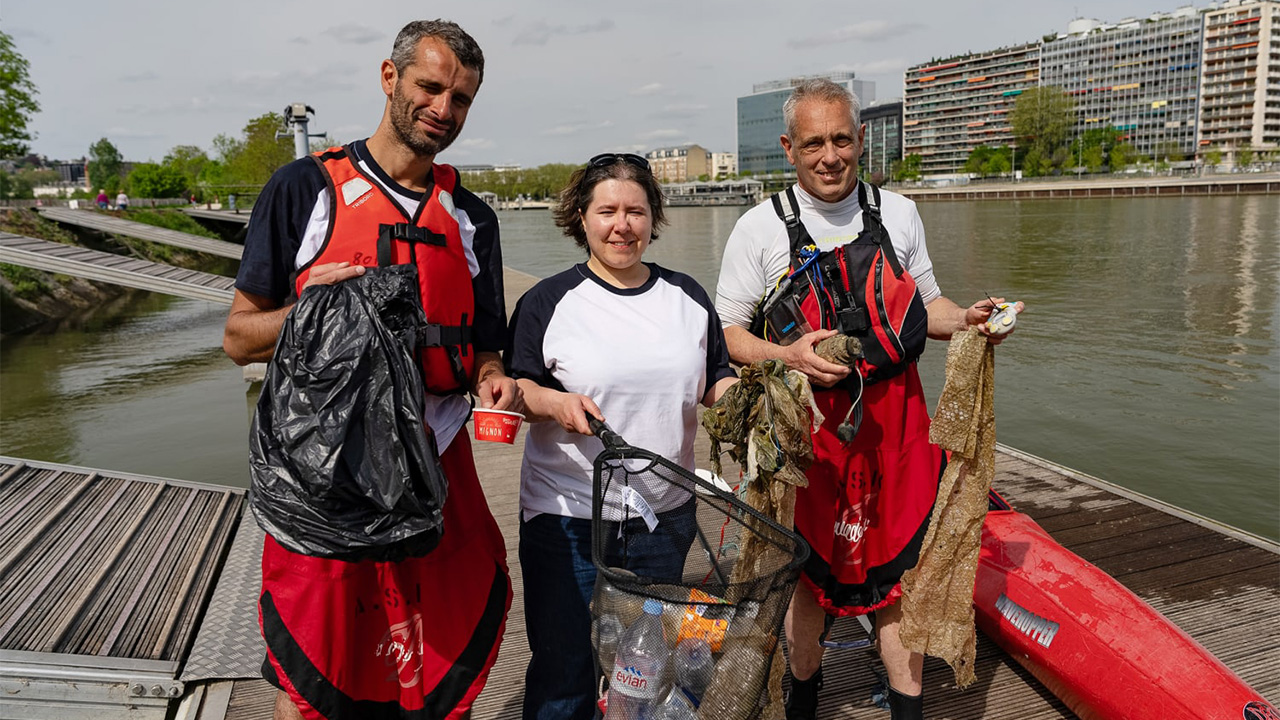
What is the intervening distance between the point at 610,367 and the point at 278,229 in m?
0.92

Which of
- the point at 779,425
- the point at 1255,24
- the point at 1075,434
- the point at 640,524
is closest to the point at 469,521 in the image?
the point at 640,524

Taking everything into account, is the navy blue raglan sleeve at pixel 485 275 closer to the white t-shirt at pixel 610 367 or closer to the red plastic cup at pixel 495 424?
the white t-shirt at pixel 610 367

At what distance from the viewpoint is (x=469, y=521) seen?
90.2 inches

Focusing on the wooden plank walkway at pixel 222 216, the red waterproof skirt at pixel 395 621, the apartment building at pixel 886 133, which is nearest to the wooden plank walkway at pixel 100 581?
the red waterproof skirt at pixel 395 621

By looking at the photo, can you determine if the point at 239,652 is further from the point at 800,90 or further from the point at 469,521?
the point at 800,90

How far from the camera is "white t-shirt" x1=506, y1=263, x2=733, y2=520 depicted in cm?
227

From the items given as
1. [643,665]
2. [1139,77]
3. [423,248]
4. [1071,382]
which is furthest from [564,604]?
[1139,77]

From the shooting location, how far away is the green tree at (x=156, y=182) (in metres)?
61.3

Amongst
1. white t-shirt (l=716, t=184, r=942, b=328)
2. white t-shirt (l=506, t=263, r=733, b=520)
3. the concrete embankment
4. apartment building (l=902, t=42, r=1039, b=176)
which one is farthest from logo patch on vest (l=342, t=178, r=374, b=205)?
apartment building (l=902, t=42, r=1039, b=176)

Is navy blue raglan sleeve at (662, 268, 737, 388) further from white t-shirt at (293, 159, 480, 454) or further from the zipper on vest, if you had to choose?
white t-shirt at (293, 159, 480, 454)

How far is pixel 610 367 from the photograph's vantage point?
2.25 metres

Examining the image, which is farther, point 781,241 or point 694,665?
point 781,241

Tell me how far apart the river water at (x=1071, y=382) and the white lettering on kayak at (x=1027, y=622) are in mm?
5736

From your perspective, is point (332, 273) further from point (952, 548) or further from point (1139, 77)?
point (1139, 77)
